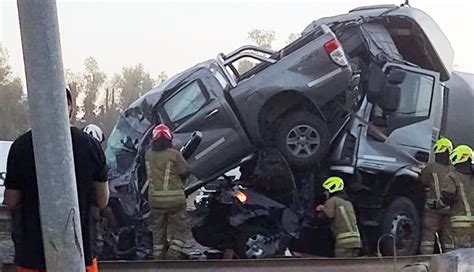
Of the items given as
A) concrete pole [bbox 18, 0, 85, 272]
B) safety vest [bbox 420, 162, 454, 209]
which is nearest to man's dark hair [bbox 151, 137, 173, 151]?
safety vest [bbox 420, 162, 454, 209]

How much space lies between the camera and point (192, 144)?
8086mm

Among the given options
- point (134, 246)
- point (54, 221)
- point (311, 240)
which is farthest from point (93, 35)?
point (54, 221)

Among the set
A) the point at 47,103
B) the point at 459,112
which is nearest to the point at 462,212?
the point at 459,112

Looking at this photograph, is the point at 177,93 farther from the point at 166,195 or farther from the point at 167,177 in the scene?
the point at 166,195

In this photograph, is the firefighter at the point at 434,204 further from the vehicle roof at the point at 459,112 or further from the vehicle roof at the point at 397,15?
the vehicle roof at the point at 397,15

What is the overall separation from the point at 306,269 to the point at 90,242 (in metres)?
2.68

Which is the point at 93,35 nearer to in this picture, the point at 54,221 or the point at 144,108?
the point at 144,108

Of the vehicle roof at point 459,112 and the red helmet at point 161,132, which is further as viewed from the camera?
the vehicle roof at point 459,112

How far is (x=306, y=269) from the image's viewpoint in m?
6.20

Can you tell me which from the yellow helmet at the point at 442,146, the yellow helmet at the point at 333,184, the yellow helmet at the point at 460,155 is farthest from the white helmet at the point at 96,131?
the yellow helmet at the point at 460,155

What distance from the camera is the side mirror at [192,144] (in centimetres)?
805

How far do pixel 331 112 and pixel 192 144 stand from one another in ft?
4.63

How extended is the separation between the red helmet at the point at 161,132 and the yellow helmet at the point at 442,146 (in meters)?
2.75

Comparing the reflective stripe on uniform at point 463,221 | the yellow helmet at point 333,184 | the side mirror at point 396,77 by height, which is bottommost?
the reflective stripe on uniform at point 463,221
